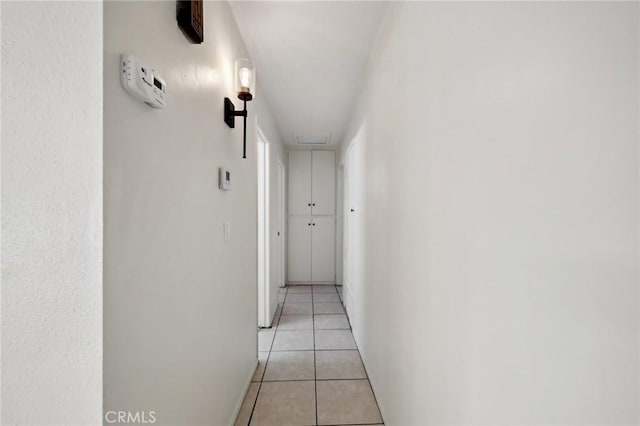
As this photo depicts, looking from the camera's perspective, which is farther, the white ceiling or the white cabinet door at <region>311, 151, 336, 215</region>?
the white cabinet door at <region>311, 151, 336, 215</region>

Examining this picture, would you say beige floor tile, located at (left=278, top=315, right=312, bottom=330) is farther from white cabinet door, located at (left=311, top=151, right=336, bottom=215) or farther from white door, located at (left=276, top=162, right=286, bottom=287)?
white cabinet door, located at (left=311, top=151, right=336, bottom=215)

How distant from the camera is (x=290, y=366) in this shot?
2.27m

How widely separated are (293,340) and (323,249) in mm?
2161

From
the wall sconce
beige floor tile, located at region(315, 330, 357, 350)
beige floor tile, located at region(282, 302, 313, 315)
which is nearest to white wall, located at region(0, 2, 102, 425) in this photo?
the wall sconce

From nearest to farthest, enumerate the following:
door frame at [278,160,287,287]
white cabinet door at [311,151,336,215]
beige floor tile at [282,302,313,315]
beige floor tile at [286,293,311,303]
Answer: beige floor tile at [282,302,313,315] < beige floor tile at [286,293,311,303] < door frame at [278,160,287,287] < white cabinet door at [311,151,336,215]

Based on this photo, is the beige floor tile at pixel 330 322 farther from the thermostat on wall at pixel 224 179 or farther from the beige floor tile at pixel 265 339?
the thermostat on wall at pixel 224 179

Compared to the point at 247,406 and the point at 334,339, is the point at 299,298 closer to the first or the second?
the point at 334,339

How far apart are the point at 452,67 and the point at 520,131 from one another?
1.32 feet

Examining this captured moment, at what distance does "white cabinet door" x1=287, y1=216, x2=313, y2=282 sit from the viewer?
473 centimetres

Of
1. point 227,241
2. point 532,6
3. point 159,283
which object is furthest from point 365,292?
point 532,6

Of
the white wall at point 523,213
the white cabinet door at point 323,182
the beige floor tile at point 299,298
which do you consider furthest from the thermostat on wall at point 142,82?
the white cabinet door at point 323,182

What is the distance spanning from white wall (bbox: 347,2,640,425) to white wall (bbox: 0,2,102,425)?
0.90m

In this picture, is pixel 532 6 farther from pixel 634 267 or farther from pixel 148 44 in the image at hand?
pixel 148 44

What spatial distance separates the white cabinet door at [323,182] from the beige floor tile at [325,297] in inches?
51.9
